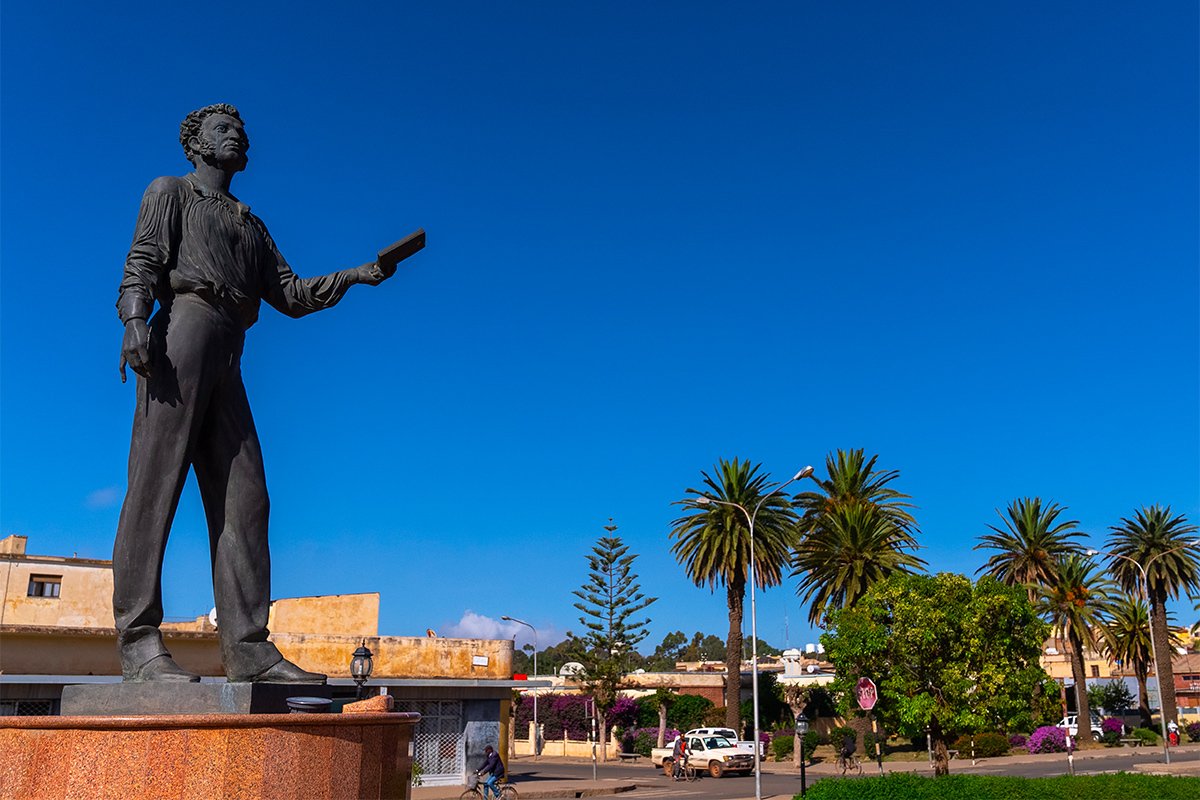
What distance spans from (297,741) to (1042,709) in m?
23.6

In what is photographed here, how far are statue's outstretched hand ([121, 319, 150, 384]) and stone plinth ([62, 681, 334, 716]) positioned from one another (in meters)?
1.61

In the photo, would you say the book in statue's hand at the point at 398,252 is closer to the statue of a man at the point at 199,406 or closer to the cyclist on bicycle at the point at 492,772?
the statue of a man at the point at 199,406

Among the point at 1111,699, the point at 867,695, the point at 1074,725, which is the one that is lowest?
the point at 1074,725

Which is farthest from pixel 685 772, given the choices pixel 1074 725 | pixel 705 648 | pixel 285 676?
pixel 705 648

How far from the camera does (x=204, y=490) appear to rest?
5.69 m

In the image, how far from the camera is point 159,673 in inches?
199

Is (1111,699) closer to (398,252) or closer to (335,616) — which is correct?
(335,616)

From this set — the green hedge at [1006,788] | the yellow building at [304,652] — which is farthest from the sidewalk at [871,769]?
the green hedge at [1006,788]

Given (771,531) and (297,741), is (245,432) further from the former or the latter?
(771,531)

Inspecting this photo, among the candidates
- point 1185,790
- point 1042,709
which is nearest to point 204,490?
point 1185,790

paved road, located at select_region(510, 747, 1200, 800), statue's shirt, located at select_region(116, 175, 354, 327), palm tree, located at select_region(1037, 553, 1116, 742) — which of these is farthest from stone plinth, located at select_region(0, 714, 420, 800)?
palm tree, located at select_region(1037, 553, 1116, 742)

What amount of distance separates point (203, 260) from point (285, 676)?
7.76 feet

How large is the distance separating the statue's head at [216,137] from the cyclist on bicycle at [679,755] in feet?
112

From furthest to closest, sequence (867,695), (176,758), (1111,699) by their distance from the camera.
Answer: (1111,699) < (867,695) < (176,758)
